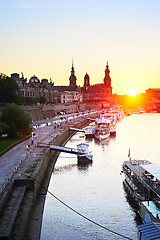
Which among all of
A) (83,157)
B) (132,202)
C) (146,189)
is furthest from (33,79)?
(146,189)

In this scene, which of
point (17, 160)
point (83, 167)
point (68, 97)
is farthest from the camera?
point (68, 97)

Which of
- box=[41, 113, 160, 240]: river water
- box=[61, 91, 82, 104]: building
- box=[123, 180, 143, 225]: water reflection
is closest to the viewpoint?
box=[41, 113, 160, 240]: river water

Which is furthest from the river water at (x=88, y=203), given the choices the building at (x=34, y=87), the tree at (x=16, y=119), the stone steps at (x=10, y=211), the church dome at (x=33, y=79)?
the church dome at (x=33, y=79)


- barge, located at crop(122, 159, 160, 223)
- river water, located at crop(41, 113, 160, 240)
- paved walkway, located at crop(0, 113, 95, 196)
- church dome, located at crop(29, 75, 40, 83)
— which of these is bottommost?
river water, located at crop(41, 113, 160, 240)

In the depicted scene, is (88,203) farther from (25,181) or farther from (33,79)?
(33,79)

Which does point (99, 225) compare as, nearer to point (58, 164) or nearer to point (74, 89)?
point (58, 164)

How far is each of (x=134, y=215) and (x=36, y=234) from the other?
6969mm

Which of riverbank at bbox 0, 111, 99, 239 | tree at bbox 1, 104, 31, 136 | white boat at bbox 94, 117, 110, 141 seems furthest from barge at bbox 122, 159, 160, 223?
white boat at bbox 94, 117, 110, 141

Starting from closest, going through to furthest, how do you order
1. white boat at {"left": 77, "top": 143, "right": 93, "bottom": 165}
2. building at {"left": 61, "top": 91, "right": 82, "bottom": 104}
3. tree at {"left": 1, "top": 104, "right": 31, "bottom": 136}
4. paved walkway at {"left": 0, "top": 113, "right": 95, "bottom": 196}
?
paved walkway at {"left": 0, "top": 113, "right": 95, "bottom": 196}
white boat at {"left": 77, "top": 143, "right": 93, "bottom": 165}
tree at {"left": 1, "top": 104, "right": 31, "bottom": 136}
building at {"left": 61, "top": 91, "right": 82, "bottom": 104}

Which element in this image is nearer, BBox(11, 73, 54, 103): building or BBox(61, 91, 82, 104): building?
BBox(11, 73, 54, 103): building

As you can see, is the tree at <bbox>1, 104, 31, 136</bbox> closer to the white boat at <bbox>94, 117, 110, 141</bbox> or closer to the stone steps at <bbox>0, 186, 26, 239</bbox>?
the white boat at <bbox>94, 117, 110, 141</bbox>

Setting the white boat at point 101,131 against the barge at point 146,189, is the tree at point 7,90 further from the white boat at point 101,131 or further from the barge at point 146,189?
the barge at point 146,189

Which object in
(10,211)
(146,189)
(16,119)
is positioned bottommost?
(146,189)

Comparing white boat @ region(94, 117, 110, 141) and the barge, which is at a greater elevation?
white boat @ region(94, 117, 110, 141)
